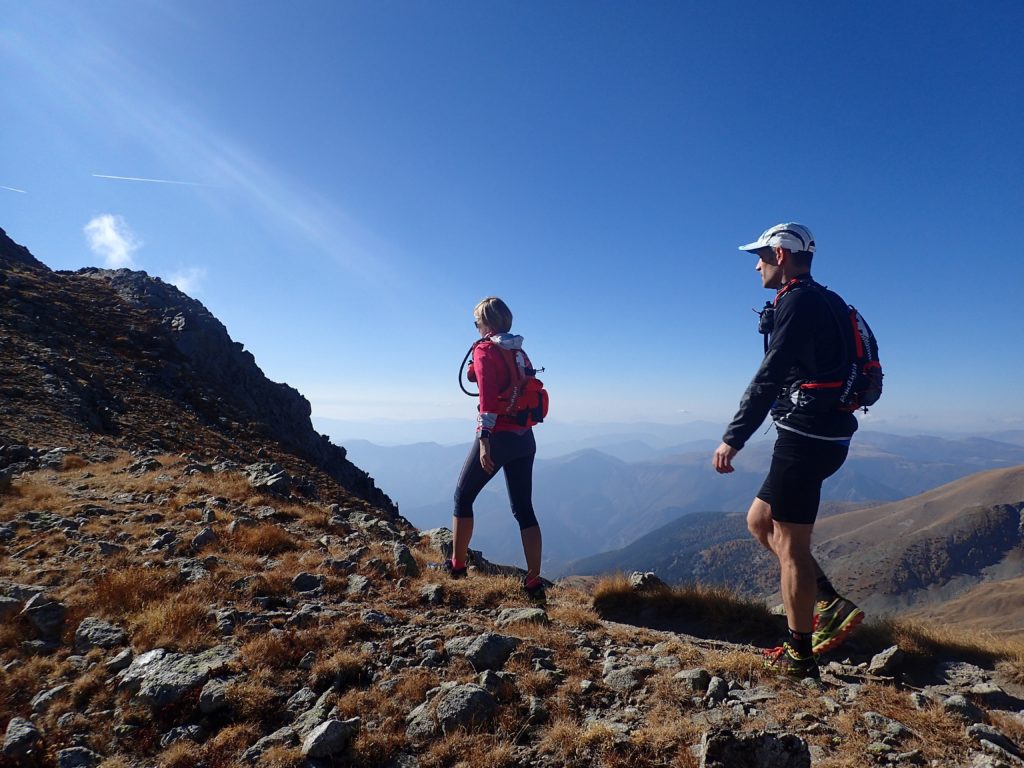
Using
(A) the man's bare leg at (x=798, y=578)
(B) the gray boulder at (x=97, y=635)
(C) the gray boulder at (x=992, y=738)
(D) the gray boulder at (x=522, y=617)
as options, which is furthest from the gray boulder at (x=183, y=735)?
(C) the gray boulder at (x=992, y=738)

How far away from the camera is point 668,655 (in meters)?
4.07

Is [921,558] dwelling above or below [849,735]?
below

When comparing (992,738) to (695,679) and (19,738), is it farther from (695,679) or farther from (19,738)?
(19,738)

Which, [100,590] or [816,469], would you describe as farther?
[100,590]

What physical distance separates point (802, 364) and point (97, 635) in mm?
6113

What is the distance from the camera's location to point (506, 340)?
5.59 metres

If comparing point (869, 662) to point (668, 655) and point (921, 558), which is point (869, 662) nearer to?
point (668, 655)

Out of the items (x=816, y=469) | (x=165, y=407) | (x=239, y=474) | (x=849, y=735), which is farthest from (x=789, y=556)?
(x=165, y=407)

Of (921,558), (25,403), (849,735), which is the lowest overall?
(921,558)

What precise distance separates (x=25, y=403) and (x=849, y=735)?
679 inches

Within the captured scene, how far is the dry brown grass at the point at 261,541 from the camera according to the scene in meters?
6.06

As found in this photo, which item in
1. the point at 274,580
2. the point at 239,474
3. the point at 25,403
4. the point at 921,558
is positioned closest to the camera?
the point at 274,580

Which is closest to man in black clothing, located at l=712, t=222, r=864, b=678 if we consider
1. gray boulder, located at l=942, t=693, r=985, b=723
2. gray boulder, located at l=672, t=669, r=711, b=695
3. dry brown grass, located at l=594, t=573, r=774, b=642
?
gray boulder, located at l=672, t=669, r=711, b=695

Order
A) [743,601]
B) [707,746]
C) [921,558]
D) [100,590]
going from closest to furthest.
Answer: [707,746], [100,590], [743,601], [921,558]
